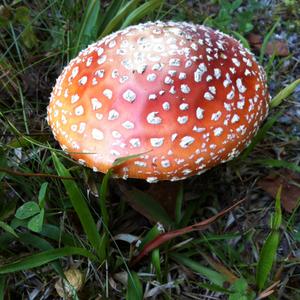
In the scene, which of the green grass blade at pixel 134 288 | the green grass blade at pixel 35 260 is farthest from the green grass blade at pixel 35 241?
the green grass blade at pixel 134 288

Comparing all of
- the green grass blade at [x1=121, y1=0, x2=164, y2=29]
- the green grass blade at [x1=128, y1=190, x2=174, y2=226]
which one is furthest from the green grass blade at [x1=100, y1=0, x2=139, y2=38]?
the green grass blade at [x1=128, y1=190, x2=174, y2=226]

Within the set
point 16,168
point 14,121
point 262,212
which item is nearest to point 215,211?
point 262,212

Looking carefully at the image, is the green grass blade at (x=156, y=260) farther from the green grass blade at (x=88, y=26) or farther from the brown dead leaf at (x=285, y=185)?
the green grass blade at (x=88, y=26)

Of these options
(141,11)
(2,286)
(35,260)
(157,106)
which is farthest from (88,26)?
(2,286)

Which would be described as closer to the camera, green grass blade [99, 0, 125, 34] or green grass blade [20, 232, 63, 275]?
green grass blade [20, 232, 63, 275]

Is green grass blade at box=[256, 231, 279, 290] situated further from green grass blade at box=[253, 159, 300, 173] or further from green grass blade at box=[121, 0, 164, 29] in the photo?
green grass blade at box=[121, 0, 164, 29]

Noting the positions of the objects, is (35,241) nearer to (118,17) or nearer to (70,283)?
(70,283)
